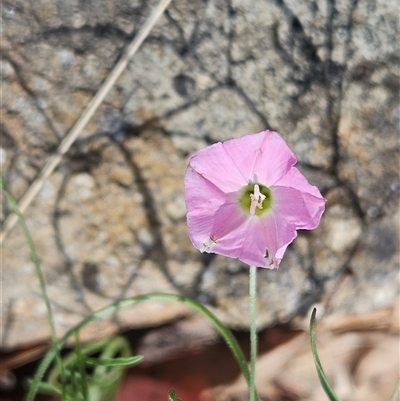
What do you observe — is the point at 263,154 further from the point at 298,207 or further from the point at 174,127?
the point at 174,127

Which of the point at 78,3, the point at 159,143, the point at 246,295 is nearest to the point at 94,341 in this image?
the point at 246,295

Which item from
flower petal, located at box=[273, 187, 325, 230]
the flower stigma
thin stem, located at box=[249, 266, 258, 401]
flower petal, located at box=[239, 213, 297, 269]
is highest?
flower petal, located at box=[273, 187, 325, 230]

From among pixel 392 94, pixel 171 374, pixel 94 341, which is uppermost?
pixel 392 94

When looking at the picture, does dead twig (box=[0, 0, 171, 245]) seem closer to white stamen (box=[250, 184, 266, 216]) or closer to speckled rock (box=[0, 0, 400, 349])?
speckled rock (box=[0, 0, 400, 349])

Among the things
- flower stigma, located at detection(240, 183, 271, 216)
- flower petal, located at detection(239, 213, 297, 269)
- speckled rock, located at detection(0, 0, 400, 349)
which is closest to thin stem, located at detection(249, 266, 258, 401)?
flower petal, located at detection(239, 213, 297, 269)

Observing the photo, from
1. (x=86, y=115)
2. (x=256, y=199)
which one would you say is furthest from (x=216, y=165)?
(x=86, y=115)

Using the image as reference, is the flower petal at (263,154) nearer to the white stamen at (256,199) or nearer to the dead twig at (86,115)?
the white stamen at (256,199)

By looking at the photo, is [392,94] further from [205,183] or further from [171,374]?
[171,374]
